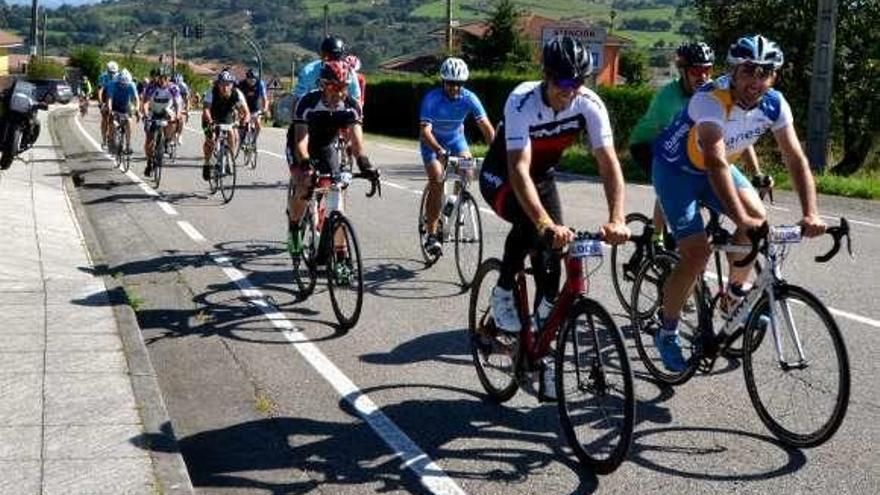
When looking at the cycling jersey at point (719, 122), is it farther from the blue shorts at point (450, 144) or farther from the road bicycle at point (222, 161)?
the road bicycle at point (222, 161)

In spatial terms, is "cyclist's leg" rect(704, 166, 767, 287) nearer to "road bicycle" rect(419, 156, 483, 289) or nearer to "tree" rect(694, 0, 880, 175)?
"road bicycle" rect(419, 156, 483, 289)

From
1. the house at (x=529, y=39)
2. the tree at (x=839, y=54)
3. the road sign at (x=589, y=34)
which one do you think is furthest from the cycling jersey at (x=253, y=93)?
the house at (x=529, y=39)

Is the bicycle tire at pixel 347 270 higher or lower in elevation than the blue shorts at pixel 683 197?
lower

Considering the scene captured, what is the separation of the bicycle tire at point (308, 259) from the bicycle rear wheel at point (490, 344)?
8.59ft

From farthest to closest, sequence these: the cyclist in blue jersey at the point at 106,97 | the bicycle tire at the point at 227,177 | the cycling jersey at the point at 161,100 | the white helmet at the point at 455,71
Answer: the cyclist in blue jersey at the point at 106,97 < the cycling jersey at the point at 161,100 < the bicycle tire at the point at 227,177 < the white helmet at the point at 455,71

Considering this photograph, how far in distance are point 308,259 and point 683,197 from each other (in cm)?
369

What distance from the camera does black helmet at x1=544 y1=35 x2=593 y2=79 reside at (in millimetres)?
5070

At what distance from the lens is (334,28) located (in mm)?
191875

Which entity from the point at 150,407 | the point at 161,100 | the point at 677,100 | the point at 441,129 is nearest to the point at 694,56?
the point at 677,100

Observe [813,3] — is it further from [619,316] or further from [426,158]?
[619,316]

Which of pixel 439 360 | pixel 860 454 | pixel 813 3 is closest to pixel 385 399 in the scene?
pixel 439 360

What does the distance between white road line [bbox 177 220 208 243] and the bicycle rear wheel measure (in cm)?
621

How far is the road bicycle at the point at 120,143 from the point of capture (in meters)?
19.7

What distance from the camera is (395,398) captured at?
618cm
